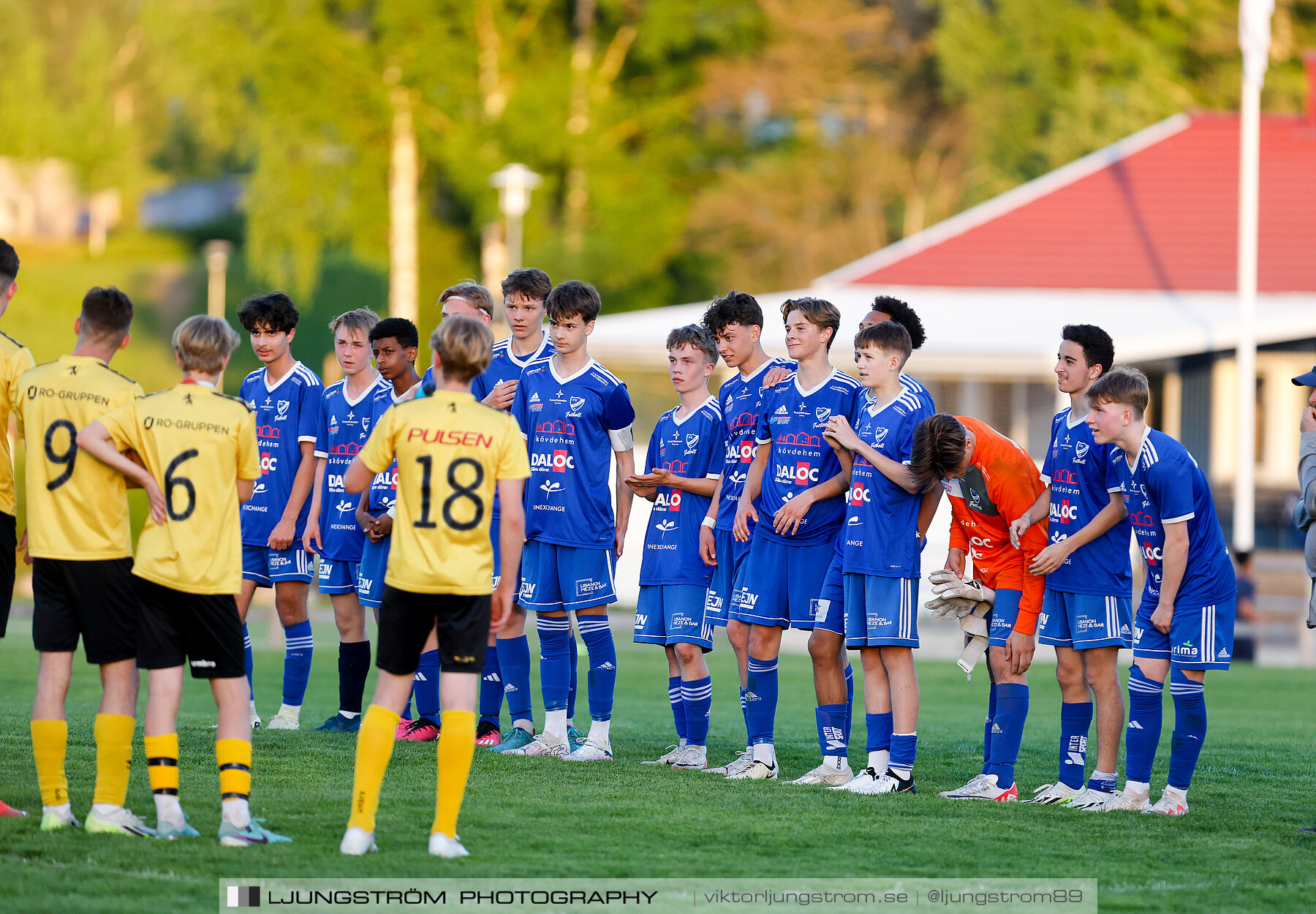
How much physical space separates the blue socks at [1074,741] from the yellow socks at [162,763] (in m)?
4.02

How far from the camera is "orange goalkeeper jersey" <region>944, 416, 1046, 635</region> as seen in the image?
695cm

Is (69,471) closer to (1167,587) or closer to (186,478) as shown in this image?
(186,478)

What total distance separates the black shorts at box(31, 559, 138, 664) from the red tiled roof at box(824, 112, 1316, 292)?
2060cm

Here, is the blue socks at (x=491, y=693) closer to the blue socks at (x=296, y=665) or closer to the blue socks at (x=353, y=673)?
the blue socks at (x=353, y=673)

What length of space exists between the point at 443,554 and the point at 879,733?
2.75 meters

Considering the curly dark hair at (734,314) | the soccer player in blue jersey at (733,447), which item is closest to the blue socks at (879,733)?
the soccer player in blue jersey at (733,447)

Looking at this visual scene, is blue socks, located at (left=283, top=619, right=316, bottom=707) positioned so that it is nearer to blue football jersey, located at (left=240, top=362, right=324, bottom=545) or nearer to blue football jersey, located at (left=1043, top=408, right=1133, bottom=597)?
blue football jersey, located at (left=240, top=362, right=324, bottom=545)

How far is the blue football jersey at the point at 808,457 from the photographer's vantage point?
7.28m

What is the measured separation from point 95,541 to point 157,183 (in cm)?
6629

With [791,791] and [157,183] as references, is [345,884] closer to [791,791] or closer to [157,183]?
[791,791]

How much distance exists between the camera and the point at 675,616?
7586 mm

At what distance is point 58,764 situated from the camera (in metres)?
5.58

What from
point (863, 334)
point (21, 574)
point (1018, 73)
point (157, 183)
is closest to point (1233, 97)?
point (1018, 73)

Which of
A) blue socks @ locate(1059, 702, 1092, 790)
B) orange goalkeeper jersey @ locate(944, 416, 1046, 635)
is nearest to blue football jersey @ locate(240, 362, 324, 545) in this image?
orange goalkeeper jersey @ locate(944, 416, 1046, 635)
